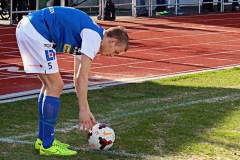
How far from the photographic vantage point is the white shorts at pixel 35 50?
6301 mm

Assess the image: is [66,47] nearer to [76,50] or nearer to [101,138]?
[76,50]

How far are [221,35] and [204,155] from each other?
1301 centimetres

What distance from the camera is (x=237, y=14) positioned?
87.4ft

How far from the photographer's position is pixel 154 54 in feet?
49.6

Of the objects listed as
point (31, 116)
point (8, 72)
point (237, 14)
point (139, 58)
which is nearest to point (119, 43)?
point (31, 116)

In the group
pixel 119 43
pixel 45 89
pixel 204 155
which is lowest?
pixel 204 155

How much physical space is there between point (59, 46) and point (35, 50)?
243 mm

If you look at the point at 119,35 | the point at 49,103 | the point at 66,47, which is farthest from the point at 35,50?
the point at 119,35

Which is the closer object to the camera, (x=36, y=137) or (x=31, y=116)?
(x=36, y=137)

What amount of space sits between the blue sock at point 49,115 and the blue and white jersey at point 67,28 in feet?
1.77

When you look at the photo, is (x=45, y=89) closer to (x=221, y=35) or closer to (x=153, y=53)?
(x=153, y=53)

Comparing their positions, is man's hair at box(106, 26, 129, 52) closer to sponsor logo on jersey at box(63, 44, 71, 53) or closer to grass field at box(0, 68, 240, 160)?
sponsor logo on jersey at box(63, 44, 71, 53)

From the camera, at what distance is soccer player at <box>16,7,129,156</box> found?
610 centimetres

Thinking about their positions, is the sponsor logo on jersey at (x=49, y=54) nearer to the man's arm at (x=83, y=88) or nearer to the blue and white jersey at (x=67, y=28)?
the blue and white jersey at (x=67, y=28)
